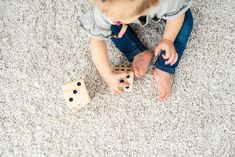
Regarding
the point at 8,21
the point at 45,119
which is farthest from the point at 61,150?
the point at 8,21

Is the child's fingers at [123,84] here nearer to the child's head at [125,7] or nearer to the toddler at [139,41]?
the toddler at [139,41]

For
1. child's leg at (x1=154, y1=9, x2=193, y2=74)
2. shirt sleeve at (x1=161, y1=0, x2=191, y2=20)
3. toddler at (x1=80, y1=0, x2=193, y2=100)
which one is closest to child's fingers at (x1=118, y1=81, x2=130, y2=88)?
toddler at (x1=80, y1=0, x2=193, y2=100)

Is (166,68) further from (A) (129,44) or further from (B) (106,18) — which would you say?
(B) (106,18)

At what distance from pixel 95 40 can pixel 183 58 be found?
0.28 meters

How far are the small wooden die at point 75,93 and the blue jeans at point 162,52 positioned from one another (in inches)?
6.5

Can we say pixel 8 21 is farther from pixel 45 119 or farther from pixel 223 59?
pixel 223 59

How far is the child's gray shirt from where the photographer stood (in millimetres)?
841

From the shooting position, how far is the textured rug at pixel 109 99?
3.25 ft

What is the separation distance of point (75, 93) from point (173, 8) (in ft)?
1.12

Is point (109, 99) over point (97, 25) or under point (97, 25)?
under

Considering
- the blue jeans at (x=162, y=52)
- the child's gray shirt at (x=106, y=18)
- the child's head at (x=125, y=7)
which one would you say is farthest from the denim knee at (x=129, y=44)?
the child's head at (x=125, y=7)

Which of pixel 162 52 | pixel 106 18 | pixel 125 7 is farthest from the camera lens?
pixel 162 52

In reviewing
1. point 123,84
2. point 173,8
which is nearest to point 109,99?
point 123,84

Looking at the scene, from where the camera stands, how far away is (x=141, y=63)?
3.26 ft
